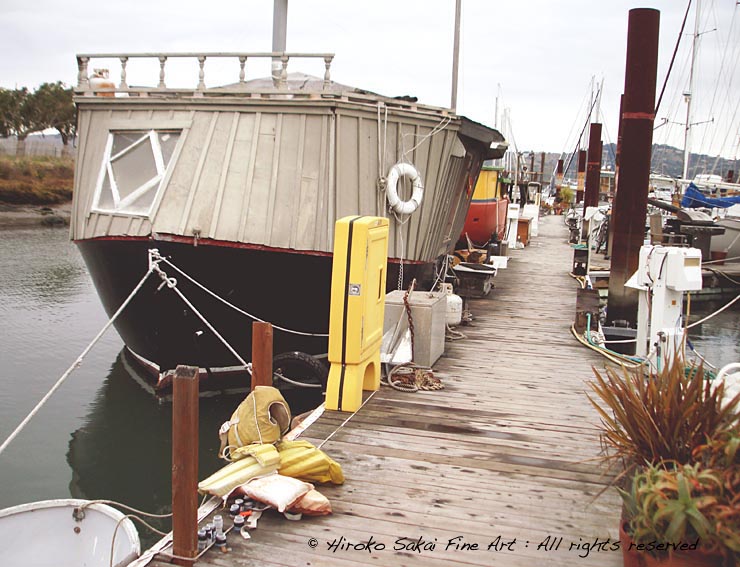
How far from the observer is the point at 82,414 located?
40.2ft

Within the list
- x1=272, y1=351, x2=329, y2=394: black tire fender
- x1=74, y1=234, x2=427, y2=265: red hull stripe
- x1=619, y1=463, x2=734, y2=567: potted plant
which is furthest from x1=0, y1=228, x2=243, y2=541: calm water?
x1=619, y1=463, x2=734, y2=567: potted plant

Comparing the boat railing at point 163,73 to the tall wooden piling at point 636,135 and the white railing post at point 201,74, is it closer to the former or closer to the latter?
the white railing post at point 201,74

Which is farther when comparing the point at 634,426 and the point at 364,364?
the point at 364,364

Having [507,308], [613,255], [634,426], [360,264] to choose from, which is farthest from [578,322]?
[634,426]

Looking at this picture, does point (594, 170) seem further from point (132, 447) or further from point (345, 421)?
point (345, 421)

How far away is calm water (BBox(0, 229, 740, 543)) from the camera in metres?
9.59

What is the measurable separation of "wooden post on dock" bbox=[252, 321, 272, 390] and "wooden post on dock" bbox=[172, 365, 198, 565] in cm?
208

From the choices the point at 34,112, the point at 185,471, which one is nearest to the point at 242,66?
the point at 185,471

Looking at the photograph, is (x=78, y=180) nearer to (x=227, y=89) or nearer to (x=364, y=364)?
(x=227, y=89)

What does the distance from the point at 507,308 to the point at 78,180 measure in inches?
312

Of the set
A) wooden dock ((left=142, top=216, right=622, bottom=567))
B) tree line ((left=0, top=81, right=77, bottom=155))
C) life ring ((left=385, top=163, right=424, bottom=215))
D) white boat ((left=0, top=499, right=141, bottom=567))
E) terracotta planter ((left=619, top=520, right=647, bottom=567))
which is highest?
tree line ((left=0, top=81, right=77, bottom=155))

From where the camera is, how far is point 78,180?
1208cm

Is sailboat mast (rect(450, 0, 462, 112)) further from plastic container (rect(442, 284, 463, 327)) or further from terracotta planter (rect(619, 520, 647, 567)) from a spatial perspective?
terracotta planter (rect(619, 520, 647, 567))

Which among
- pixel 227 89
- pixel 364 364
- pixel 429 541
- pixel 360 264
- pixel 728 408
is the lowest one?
pixel 429 541
